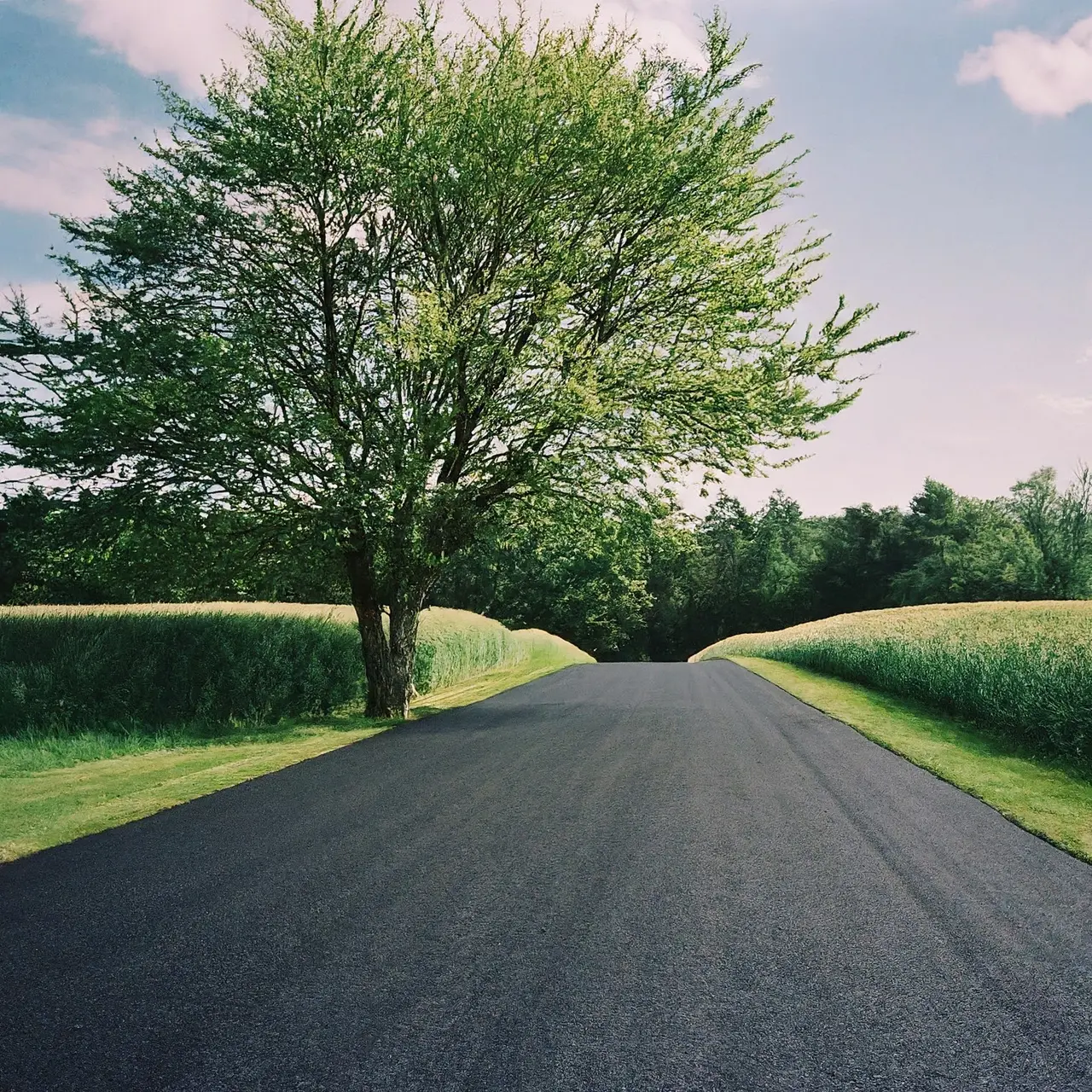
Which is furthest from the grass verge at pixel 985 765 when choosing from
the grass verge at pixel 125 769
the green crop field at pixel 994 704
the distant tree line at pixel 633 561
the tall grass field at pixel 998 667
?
the grass verge at pixel 125 769

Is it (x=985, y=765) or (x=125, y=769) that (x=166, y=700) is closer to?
(x=125, y=769)

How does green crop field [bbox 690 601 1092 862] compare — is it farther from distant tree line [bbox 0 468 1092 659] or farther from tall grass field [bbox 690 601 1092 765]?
distant tree line [bbox 0 468 1092 659]

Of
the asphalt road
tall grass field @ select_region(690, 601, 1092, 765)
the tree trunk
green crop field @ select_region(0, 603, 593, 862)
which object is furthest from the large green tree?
the asphalt road

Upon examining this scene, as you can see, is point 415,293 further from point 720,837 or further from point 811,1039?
point 811,1039

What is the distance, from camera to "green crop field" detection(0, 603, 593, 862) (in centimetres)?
938

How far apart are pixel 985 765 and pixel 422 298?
10.0 m

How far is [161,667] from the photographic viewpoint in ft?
50.2

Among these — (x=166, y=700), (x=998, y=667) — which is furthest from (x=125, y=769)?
(x=998, y=667)

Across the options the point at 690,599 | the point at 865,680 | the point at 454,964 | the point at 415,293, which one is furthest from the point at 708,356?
the point at 690,599

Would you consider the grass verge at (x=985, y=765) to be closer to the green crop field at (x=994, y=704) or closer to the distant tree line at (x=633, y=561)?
the green crop field at (x=994, y=704)

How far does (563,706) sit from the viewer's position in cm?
1542

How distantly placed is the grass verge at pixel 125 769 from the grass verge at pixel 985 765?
25.6 feet

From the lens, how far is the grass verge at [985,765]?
23.8 ft

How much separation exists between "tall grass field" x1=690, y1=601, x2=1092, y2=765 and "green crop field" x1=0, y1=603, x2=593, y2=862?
9.35 meters
